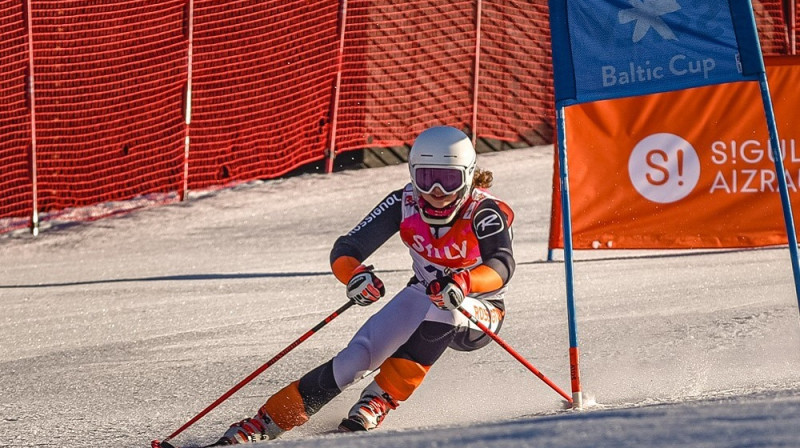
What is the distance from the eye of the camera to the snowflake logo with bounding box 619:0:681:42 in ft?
18.3

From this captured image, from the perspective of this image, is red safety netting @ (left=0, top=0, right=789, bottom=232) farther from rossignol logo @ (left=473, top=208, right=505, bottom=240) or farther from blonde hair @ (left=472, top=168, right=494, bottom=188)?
rossignol logo @ (left=473, top=208, right=505, bottom=240)

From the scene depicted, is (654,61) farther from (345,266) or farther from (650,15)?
(345,266)

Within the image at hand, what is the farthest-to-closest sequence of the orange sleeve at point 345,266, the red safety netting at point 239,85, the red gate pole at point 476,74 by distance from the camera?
the red gate pole at point 476,74 < the red safety netting at point 239,85 < the orange sleeve at point 345,266

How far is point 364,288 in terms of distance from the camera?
5695 millimetres

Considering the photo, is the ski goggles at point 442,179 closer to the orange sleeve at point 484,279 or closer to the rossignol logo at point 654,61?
the orange sleeve at point 484,279

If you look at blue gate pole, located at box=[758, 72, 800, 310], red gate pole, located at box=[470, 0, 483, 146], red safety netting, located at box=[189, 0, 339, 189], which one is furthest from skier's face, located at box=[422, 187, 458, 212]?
red gate pole, located at box=[470, 0, 483, 146]

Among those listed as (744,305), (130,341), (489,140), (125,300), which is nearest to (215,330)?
(130,341)

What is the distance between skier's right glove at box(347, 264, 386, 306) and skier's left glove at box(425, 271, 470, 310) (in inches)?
8.9

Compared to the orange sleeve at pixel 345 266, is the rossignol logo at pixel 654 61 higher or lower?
higher

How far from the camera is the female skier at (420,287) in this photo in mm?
5570

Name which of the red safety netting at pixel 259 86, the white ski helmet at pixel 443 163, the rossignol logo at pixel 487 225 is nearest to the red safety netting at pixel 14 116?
the red safety netting at pixel 259 86

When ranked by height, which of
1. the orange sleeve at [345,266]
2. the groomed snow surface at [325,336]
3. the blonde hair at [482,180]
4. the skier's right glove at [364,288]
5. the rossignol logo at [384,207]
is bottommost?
the groomed snow surface at [325,336]

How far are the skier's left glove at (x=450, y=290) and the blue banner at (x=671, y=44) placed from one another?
103 centimetres

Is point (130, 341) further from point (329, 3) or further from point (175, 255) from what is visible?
point (329, 3)
